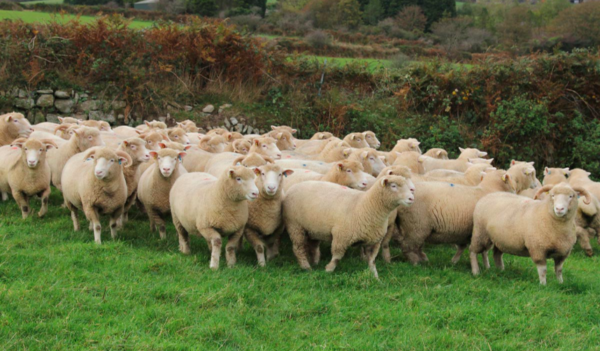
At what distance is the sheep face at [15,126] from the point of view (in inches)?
453

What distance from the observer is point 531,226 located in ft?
23.2

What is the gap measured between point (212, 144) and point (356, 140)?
9.75 ft

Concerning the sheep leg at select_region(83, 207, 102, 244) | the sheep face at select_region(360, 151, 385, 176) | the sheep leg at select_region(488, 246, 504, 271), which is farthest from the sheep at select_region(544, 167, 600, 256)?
the sheep leg at select_region(83, 207, 102, 244)

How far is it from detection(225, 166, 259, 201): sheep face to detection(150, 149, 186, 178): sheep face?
1.42 meters

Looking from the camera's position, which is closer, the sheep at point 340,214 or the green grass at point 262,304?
the green grass at point 262,304

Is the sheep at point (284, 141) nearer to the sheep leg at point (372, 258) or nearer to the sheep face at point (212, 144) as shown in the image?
the sheep face at point (212, 144)

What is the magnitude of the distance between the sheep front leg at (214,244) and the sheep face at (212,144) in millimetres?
Answer: 4149

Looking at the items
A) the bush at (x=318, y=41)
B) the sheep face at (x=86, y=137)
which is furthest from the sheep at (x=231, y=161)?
the bush at (x=318, y=41)

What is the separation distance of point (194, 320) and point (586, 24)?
27235mm

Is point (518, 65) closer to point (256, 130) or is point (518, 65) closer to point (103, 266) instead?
point (256, 130)

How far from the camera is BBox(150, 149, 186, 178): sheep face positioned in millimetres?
8086

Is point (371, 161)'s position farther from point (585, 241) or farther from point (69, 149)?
point (69, 149)

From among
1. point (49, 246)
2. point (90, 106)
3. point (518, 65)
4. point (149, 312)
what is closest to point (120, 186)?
point (49, 246)

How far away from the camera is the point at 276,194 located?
755 cm
